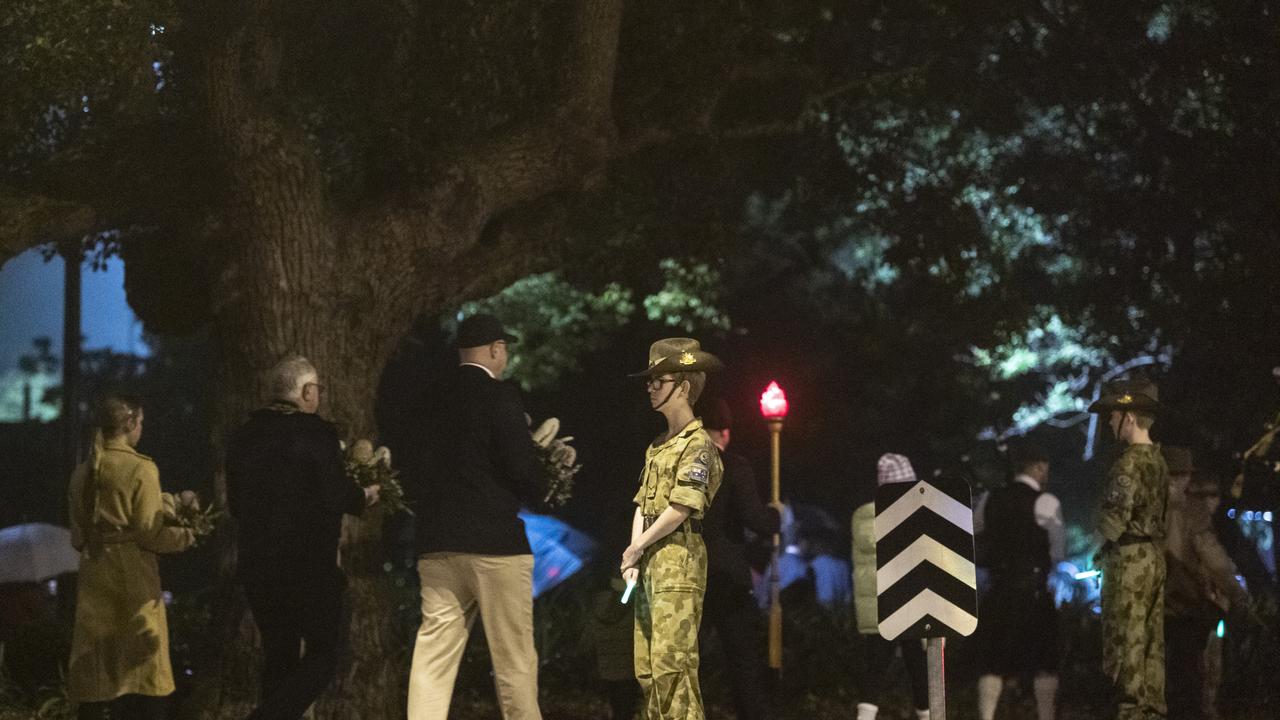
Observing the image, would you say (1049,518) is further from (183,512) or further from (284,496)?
(183,512)

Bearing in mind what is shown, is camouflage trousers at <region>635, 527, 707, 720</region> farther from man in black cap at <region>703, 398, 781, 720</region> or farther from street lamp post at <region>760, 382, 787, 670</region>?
street lamp post at <region>760, 382, 787, 670</region>

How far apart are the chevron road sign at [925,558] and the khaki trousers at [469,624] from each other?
5.57ft

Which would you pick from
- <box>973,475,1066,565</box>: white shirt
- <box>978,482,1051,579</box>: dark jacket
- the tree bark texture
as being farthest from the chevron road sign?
the tree bark texture

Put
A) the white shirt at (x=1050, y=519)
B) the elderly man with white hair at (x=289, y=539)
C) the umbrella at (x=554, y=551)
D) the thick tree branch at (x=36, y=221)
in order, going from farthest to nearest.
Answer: the umbrella at (x=554, y=551) < the white shirt at (x=1050, y=519) < the thick tree branch at (x=36, y=221) < the elderly man with white hair at (x=289, y=539)

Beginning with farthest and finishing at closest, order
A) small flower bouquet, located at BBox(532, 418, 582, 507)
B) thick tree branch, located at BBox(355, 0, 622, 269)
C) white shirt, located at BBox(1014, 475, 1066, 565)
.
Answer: thick tree branch, located at BBox(355, 0, 622, 269), white shirt, located at BBox(1014, 475, 1066, 565), small flower bouquet, located at BBox(532, 418, 582, 507)

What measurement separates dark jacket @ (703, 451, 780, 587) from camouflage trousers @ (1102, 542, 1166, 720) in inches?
78.0

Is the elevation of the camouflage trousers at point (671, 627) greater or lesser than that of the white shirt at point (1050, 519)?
lesser

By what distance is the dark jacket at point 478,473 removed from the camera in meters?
8.02

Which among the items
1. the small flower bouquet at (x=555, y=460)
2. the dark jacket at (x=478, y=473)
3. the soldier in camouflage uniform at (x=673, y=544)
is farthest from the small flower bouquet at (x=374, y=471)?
the soldier in camouflage uniform at (x=673, y=544)

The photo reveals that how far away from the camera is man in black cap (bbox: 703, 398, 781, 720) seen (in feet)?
31.3

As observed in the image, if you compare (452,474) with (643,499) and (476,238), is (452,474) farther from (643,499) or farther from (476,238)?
(476,238)

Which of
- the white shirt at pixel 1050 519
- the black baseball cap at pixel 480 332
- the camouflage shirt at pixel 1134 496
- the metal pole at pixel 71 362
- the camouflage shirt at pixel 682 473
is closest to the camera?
the camouflage shirt at pixel 682 473

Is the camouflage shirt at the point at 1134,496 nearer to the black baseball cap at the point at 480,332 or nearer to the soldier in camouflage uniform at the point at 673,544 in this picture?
the soldier in camouflage uniform at the point at 673,544

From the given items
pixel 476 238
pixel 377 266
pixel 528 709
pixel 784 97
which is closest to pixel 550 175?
pixel 476 238
